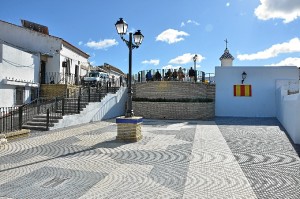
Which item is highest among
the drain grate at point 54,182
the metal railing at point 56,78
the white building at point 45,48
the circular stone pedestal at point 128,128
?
the white building at point 45,48

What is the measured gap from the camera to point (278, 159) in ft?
24.5

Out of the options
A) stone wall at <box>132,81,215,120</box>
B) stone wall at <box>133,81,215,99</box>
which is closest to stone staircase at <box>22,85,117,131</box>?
stone wall at <box>132,81,215,120</box>

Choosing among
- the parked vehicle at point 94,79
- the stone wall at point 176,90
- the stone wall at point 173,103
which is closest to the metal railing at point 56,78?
the parked vehicle at point 94,79

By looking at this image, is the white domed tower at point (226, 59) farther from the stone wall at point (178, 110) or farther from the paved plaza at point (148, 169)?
the paved plaza at point (148, 169)

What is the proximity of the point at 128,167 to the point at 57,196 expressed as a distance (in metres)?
2.16

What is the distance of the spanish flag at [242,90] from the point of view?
22203mm

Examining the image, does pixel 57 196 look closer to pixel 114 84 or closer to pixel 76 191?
pixel 76 191

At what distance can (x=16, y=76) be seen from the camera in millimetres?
17703

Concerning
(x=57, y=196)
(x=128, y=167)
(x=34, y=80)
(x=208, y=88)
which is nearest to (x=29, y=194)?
(x=57, y=196)

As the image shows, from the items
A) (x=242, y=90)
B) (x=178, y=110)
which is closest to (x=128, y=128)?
(x=178, y=110)

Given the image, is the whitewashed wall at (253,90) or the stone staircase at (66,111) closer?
the stone staircase at (66,111)

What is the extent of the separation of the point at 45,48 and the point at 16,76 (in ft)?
18.8

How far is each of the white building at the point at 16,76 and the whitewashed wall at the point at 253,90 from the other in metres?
14.5

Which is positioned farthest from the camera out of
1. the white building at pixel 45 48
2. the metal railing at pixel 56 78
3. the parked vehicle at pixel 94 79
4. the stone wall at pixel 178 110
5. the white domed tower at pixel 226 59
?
the white domed tower at pixel 226 59
